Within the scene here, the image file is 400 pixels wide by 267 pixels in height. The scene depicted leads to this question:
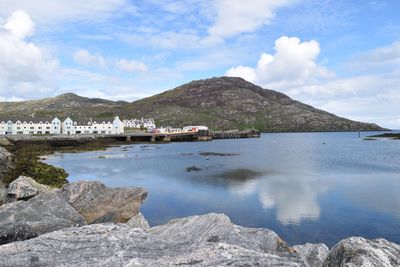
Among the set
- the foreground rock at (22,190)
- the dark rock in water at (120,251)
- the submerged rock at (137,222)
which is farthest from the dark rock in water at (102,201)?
the dark rock in water at (120,251)

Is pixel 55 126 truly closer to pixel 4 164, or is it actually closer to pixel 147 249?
pixel 4 164

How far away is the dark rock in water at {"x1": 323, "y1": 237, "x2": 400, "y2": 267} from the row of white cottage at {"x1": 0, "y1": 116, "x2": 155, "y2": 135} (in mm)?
185912

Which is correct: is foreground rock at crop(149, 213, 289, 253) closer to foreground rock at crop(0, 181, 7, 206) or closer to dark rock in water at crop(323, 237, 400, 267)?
dark rock in water at crop(323, 237, 400, 267)

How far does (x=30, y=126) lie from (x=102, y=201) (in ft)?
580

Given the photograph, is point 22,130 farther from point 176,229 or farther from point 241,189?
point 176,229

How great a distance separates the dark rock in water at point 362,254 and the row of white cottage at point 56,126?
186 meters

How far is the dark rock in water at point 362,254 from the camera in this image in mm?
8352

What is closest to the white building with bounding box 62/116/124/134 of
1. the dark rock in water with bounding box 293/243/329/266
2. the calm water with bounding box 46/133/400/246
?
the calm water with bounding box 46/133/400/246

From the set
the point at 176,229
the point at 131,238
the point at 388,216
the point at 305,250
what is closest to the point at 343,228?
the point at 388,216

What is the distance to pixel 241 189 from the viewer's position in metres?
42.9

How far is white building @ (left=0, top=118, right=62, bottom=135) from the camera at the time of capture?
174 meters

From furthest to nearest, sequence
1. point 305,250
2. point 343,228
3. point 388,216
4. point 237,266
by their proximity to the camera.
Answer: point 388,216 < point 343,228 < point 305,250 < point 237,266

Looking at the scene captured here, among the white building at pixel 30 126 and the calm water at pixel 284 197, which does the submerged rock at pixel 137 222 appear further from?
the white building at pixel 30 126

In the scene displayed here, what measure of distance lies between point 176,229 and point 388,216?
2264 cm
